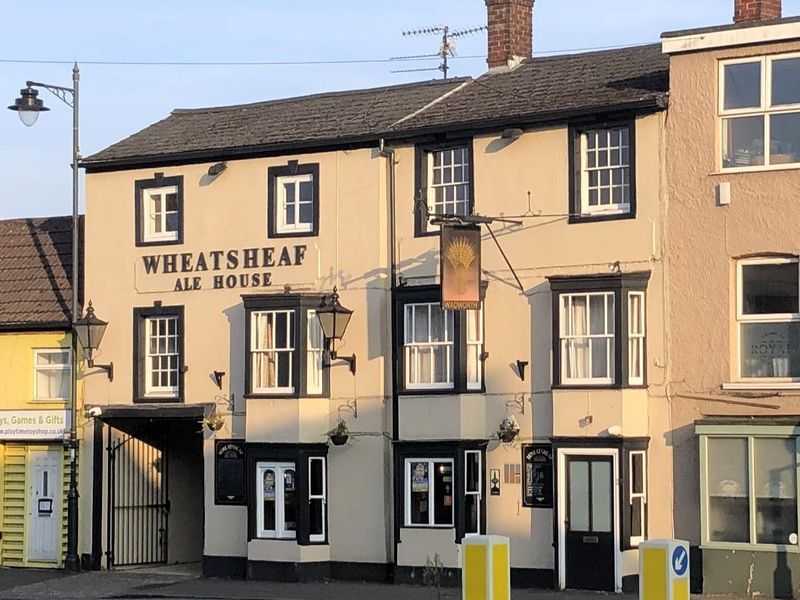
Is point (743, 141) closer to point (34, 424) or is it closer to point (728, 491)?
point (728, 491)

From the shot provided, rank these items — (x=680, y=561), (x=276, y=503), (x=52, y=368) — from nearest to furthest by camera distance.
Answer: (x=680, y=561)
(x=276, y=503)
(x=52, y=368)

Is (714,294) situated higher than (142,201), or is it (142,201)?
(142,201)

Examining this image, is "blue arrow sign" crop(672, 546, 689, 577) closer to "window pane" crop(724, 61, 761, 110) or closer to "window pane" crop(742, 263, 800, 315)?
"window pane" crop(742, 263, 800, 315)

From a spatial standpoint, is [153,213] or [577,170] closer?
[577,170]

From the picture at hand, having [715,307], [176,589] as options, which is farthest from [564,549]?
[176,589]

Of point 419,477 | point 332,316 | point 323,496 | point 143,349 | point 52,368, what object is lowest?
point 323,496

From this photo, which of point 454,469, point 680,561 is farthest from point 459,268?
point 680,561

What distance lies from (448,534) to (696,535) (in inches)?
177

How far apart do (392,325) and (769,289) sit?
6.89 meters

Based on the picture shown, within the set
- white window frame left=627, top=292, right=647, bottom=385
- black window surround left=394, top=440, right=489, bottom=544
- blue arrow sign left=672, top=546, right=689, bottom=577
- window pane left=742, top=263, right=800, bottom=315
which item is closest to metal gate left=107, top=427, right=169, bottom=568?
black window surround left=394, top=440, right=489, bottom=544

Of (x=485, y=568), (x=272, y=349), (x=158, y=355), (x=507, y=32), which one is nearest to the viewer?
(x=485, y=568)

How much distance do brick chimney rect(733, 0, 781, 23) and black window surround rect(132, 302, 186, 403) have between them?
11.9 m

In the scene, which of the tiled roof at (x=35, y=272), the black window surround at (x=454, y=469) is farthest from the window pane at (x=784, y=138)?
the tiled roof at (x=35, y=272)

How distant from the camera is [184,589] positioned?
2808cm
